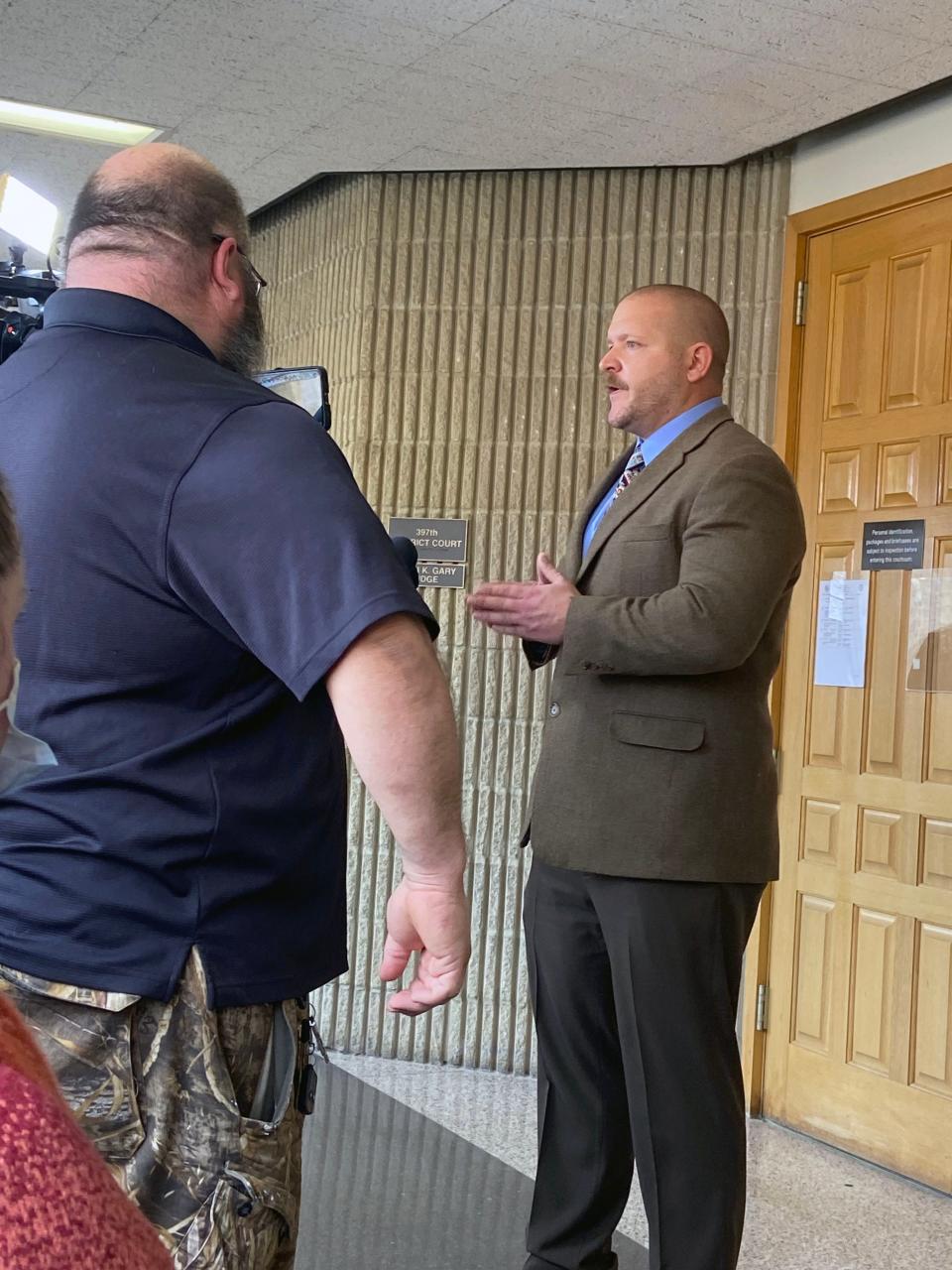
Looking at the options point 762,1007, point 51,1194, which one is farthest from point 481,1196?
point 51,1194

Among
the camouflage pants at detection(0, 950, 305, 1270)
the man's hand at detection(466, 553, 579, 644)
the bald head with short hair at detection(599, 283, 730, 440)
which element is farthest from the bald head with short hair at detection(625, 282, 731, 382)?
the camouflage pants at detection(0, 950, 305, 1270)

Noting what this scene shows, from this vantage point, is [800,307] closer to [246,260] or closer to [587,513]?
[587,513]

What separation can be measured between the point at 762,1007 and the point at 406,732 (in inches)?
108

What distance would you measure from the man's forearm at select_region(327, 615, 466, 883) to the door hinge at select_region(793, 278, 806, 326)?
2.78 metres

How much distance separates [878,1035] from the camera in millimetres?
3305

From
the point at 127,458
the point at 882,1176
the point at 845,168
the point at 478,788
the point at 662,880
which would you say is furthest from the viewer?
the point at 478,788

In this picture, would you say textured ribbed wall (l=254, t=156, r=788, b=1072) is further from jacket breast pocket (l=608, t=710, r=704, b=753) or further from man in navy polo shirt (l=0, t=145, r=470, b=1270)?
man in navy polo shirt (l=0, t=145, r=470, b=1270)

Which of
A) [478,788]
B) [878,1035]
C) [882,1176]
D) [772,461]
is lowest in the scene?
[882,1176]

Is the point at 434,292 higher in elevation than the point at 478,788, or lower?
higher

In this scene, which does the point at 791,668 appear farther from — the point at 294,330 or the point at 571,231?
the point at 294,330

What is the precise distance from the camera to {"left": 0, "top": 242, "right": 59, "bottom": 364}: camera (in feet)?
5.97

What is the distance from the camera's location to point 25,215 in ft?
6.81

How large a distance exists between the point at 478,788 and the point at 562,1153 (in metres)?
1.83

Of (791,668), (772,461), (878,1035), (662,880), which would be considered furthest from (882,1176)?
(772,461)
